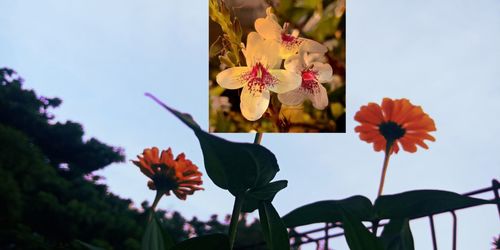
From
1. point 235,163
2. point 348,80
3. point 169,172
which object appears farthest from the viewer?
point 348,80

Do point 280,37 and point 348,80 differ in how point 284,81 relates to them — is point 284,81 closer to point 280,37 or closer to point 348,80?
point 280,37

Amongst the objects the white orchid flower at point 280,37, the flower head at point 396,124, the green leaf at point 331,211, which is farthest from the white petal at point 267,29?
the green leaf at point 331,211

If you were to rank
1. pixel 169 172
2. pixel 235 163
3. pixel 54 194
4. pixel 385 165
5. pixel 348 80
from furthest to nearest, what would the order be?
1. pixel 54 194
2. pixel 348 80
3. pixel 169 172
4. pixel 385 165
5. pixel 235 163

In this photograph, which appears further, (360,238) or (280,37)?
(280,37)

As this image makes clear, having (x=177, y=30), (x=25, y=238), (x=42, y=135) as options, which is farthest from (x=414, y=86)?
(x=42, y=135)

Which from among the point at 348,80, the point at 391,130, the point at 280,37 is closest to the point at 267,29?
the point at 280,37

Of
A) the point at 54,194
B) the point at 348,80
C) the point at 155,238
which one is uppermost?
the point at 348,80
